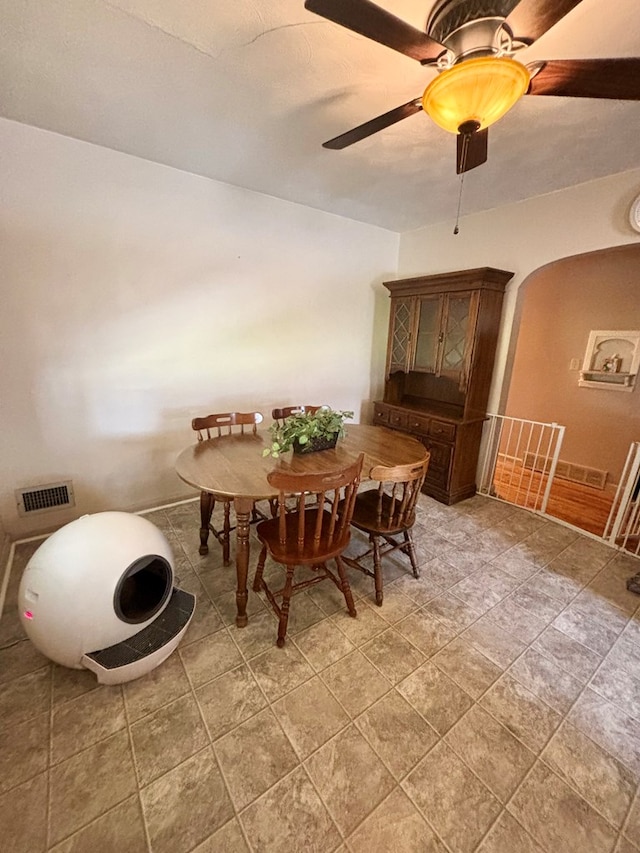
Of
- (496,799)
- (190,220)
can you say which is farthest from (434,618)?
(190,220)

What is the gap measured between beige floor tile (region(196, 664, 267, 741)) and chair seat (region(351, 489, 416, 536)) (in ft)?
2.94

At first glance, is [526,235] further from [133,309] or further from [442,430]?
[133,309]

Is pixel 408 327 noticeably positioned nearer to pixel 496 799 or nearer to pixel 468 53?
pixel 468 53

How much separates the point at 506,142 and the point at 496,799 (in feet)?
10.2

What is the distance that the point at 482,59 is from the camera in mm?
998

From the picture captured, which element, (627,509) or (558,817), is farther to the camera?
(627,509)

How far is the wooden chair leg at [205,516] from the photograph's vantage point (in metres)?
2.22

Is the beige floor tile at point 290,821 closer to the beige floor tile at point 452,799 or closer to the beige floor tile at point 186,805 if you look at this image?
the beige floor tile at point 186,805

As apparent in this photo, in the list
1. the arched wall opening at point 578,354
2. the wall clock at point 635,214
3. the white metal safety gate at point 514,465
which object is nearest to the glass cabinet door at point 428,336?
the white metal safety gate at point 514,465

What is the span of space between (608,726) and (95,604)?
215 cm

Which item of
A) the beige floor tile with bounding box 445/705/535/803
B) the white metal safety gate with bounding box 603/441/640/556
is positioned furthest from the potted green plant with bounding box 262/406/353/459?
the white metal safety gate with bounding box 603/441/640/556

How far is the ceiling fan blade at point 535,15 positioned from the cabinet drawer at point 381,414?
278cm

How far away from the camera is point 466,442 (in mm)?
3146

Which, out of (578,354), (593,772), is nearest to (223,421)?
(593,772)
